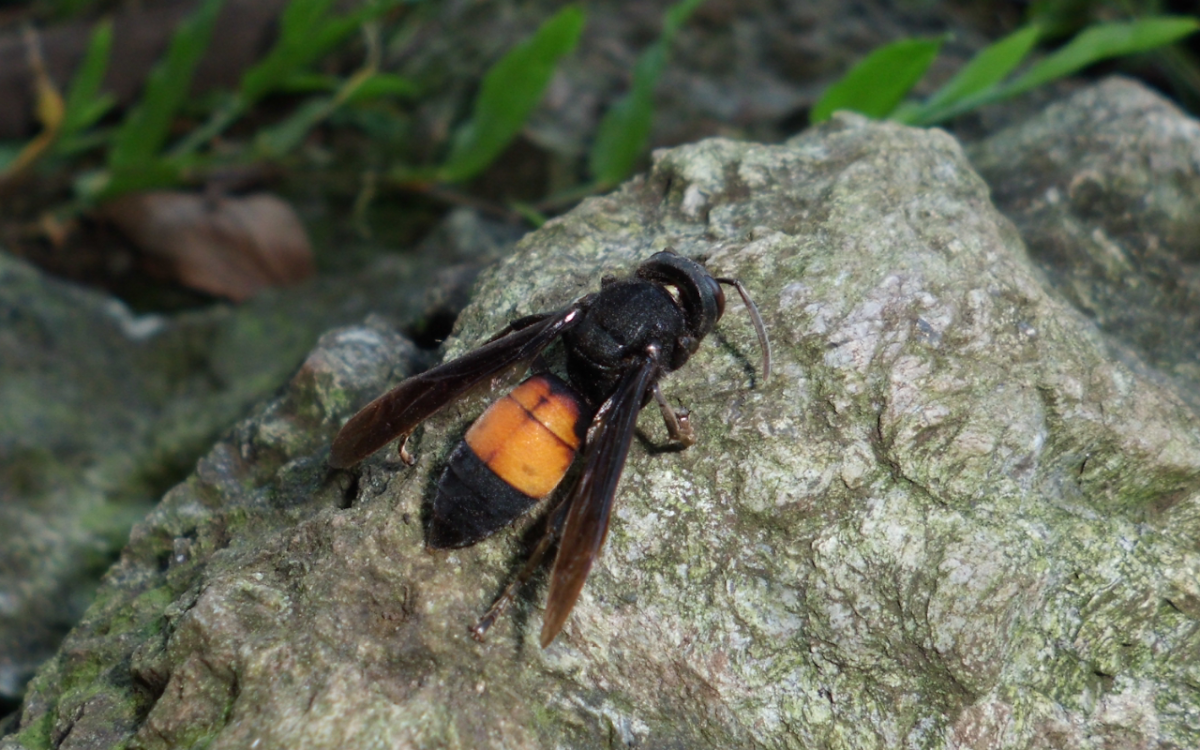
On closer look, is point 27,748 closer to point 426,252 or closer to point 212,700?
point 212,700

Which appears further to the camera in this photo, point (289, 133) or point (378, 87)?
point (289, 133)

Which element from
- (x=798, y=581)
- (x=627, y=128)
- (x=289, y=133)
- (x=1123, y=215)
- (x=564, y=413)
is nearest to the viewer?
(x=798, y=581)

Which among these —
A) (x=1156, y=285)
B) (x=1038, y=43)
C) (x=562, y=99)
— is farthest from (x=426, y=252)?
(x=1038, y=43)

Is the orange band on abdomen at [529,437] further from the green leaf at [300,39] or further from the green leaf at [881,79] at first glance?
the green leaf at [300,39]

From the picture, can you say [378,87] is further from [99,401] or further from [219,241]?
[99,401]

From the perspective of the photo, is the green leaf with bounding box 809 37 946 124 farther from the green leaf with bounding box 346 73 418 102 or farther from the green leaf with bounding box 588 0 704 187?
the green leaf with bounding box 346 73 418 102

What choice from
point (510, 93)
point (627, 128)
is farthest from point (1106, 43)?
point (510, 93)
